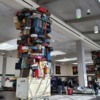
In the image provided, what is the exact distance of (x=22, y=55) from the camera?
561cm

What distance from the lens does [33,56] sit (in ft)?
17.7

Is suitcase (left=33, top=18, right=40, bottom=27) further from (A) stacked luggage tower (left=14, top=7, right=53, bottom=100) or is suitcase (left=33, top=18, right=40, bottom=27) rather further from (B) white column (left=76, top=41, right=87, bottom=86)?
(B) white column (left=76, top=41, right=87, bottom=86)

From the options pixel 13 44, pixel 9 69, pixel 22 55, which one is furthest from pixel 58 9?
pixel 9 69

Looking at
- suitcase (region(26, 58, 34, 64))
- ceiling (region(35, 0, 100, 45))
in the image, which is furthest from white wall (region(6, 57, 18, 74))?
suitcase (region(26, 58, 34, 64))

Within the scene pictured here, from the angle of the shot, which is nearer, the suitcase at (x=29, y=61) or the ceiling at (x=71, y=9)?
the suitcase at (x=29, y=61)

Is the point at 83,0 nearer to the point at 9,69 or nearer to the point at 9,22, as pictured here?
the point at 9,22

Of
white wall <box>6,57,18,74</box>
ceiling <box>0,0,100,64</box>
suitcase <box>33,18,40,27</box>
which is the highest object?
ceiling <box>0,0,100,64</box>

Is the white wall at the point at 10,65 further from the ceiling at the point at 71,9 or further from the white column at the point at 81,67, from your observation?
the ceiling at the point at 71,9

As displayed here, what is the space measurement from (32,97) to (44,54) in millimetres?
1523

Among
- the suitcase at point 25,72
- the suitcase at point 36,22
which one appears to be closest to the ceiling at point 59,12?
the suitcase at point 36,22

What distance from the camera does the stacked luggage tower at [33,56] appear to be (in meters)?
5.22

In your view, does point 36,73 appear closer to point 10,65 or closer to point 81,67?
point 81,67

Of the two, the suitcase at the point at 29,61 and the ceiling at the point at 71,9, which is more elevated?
the ceiling at the point at 71,9

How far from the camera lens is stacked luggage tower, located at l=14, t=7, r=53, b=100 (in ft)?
17.1
